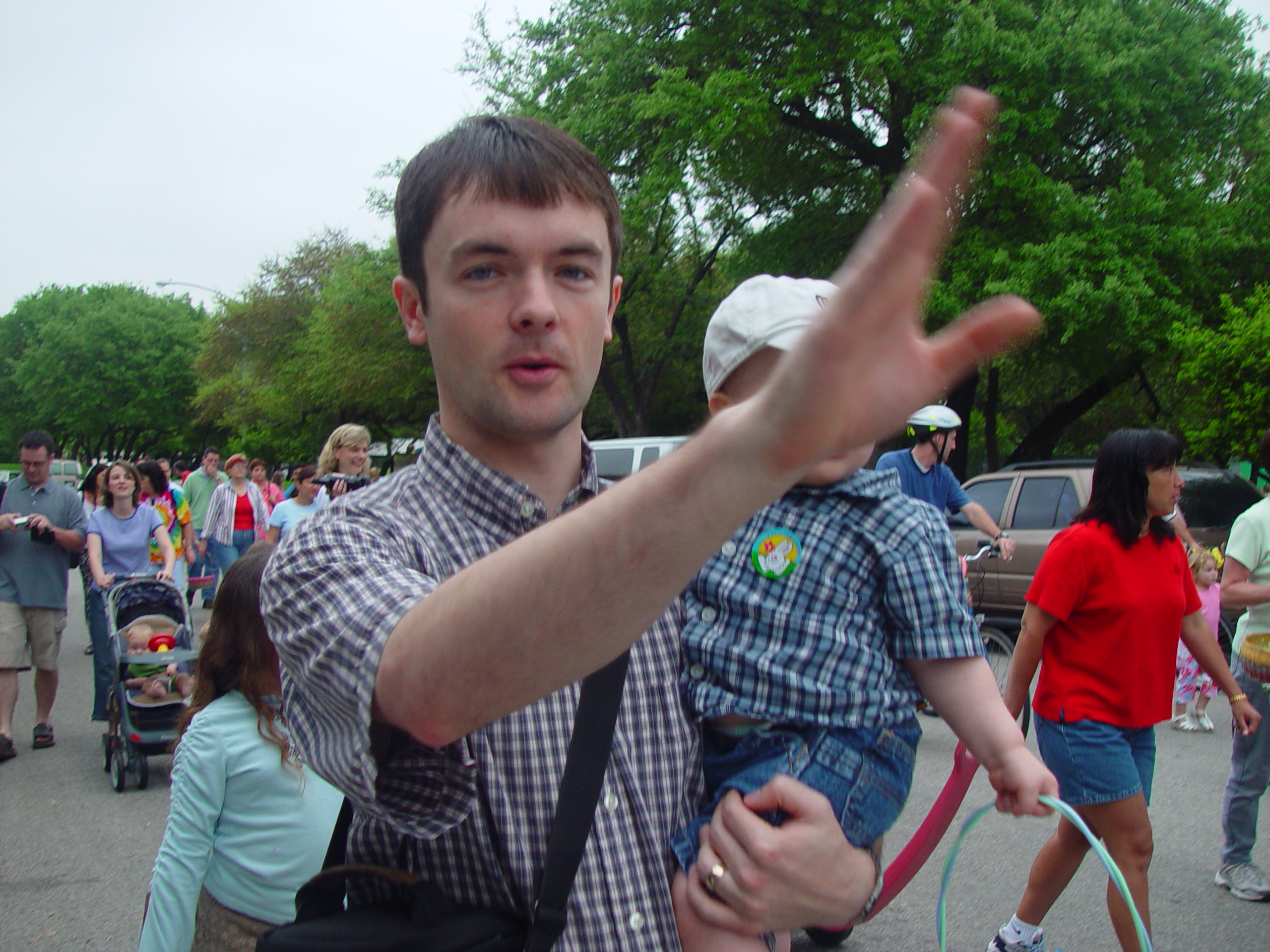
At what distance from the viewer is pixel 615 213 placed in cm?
154

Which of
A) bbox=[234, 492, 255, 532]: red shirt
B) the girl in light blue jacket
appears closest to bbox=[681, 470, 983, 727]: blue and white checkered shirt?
the girl in light blue jacket

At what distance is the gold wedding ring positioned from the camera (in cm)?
134

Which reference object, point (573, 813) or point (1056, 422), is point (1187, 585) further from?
point (1056, 422)

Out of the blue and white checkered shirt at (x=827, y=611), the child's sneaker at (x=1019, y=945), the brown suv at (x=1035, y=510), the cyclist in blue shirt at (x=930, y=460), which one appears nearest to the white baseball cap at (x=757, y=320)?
the blue and white checkered shirt at (x=827, y=611)

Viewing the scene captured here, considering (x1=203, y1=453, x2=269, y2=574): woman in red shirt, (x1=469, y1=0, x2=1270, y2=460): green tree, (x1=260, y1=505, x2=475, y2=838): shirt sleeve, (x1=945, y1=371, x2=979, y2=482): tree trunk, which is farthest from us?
(x1=945, y1=371, x2=979, y2=482): tree trunk

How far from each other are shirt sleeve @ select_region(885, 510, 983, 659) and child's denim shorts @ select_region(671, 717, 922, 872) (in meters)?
0.14

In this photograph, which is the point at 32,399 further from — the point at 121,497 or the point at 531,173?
the point at 531,173

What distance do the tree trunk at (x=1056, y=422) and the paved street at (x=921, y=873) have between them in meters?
16.2

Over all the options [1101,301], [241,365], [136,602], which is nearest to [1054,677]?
[136,602]

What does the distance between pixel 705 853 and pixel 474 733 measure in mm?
360

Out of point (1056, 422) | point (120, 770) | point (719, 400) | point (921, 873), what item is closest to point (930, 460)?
point (921, 873)

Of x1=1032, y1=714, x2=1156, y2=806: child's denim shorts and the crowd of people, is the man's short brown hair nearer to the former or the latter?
the crowd of people

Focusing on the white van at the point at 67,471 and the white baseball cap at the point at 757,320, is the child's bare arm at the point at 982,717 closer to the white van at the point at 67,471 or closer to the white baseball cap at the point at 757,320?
the white baseball cap at the point at 757,320

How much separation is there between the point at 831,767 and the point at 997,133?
56.9 feet
